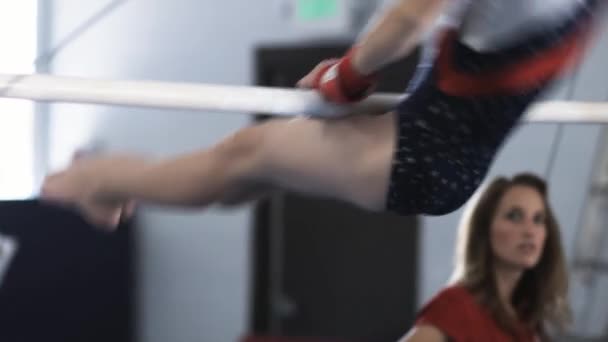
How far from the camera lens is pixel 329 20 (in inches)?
109

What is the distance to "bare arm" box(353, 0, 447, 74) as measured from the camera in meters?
0.94

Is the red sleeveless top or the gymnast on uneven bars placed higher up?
the gymnast on uneven bars

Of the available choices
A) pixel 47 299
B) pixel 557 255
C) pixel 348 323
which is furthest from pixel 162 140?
pixel 557 255

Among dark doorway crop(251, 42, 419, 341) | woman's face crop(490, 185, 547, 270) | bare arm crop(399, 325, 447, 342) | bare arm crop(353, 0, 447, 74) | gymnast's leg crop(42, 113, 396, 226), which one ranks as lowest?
dark doorway crop(251, 42, 419, 341)

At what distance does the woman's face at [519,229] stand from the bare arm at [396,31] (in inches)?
28.0

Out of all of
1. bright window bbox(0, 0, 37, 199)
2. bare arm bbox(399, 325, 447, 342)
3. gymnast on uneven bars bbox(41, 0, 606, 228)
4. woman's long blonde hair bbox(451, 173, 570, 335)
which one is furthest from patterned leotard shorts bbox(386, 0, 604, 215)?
bright window bbox(0, 0, 37, 199)

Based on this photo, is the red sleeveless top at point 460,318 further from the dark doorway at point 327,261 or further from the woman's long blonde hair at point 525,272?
the dark doorway at point 327,261

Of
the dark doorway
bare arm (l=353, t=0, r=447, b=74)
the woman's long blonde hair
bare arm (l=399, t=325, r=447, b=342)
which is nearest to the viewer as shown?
bare arm (l=353, t=0, r=447, b=74)

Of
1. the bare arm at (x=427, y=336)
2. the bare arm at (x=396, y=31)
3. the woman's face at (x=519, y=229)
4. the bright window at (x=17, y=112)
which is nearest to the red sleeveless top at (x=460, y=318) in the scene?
the bare arm at (x=427, y=336)

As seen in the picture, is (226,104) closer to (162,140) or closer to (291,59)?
(291,59)

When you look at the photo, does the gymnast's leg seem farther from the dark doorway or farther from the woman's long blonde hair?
the dark doorway

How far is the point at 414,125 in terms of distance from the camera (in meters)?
1.01

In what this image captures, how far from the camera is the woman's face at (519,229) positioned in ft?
5.26

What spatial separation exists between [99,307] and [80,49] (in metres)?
0.98
